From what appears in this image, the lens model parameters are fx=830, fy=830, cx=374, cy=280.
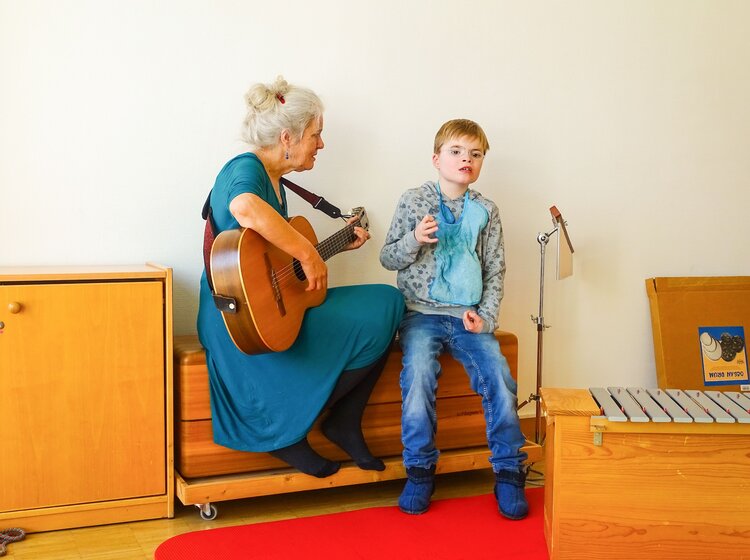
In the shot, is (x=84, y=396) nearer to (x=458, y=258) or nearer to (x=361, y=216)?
(x=361, y=216)

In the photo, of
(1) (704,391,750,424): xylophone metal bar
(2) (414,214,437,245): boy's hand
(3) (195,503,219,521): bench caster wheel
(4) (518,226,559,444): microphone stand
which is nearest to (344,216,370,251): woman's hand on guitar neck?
(2) (414,214,437,245): boy's hand

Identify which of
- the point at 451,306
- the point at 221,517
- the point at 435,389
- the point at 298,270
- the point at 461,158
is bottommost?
the point at 221,517

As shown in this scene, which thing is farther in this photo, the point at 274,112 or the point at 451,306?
the point at 451,306

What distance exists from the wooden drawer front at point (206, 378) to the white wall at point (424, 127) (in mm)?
377

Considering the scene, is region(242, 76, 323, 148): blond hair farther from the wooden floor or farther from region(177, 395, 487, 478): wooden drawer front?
the wooden floor

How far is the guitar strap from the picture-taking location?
6.70ft

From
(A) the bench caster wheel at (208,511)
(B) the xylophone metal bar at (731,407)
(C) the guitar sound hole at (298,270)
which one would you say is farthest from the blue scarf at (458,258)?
(A) the bench caster wheel at (208,511)

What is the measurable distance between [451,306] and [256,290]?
28.4 inches

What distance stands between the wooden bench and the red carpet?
11 cm

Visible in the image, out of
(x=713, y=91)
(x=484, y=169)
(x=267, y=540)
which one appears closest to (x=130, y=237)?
(x=267, y=540)

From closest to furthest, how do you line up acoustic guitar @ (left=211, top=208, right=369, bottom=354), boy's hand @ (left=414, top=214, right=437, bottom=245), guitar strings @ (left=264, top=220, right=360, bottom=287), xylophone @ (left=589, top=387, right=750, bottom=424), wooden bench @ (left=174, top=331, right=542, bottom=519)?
xylophone @ (left=589, top=387, right=750, bottom=424) → acoustic guitar @ (left=211, top=208, right=369, bottom=354) → guitar strings @ (left=264, top=220, right=360, bottom=287) → wooden bench @ (left=174, top=331, right=542, bottom=519) → boy's hand @ (left=414, top=214, right=437, bottom=245)

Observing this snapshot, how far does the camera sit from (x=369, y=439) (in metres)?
2.47

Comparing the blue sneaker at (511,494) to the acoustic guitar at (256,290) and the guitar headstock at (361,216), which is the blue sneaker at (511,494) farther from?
the guitar headstock at (361,216)

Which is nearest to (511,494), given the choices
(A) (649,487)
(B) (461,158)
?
(A) (649,487)
